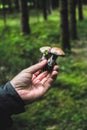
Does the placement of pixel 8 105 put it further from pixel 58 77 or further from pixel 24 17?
pixel 24 17

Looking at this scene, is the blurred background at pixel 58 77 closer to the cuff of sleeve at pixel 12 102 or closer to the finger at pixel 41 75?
the finger at pixel 41 75

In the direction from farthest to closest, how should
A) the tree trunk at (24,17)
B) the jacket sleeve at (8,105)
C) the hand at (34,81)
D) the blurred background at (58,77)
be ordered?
1. the tree trunk at (24,17)
2. the blurred background at (58,77)
3. the hand at (34,81)
4. the jacket sleeve at (8,105)

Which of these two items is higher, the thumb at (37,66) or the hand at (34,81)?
the thumb at (37,66)

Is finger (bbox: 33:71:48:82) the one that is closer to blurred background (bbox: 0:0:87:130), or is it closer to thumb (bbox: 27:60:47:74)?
thumb (bbox: 27:60:47:74)

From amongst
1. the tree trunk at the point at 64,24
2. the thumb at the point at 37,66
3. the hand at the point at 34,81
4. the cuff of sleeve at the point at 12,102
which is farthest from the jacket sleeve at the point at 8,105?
the tree trunk at the point at 64,24

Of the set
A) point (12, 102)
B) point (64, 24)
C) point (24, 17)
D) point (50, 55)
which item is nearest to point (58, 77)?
point (64, 24)

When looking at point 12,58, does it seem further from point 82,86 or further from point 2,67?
point 82,86

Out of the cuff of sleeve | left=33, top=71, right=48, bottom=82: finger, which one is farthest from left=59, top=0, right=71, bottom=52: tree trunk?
the cuff of sleeve
